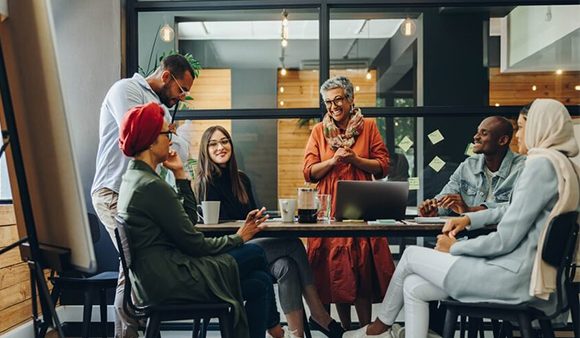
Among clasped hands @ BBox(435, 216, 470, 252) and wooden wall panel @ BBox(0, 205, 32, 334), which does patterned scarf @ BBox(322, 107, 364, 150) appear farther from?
wooden wall panel @ BBox(0, 205, 32, 334)

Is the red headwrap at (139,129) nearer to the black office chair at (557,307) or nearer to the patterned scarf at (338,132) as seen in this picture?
the patterned scarf at (338,132)

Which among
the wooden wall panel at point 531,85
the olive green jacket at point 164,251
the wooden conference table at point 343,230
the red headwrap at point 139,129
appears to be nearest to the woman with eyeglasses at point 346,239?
the wooden conference table at point 343,230

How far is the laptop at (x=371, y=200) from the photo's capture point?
272 centimetres

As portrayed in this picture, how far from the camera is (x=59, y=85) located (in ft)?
3.59

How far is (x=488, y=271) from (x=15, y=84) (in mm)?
1760

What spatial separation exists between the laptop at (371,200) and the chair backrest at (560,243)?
0.76m

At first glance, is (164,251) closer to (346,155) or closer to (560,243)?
(346,155)

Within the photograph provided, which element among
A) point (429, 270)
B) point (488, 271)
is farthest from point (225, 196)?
point (488, 271)

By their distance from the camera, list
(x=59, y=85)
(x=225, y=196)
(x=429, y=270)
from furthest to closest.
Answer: (x=225, y=196) → (x=429, y=270) → (x=59, y=85)

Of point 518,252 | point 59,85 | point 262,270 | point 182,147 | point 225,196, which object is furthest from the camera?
point 182,147

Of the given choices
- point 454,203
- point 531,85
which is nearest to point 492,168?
point 454,203

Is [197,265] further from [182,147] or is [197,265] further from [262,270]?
[182,147]

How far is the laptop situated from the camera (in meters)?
2.72

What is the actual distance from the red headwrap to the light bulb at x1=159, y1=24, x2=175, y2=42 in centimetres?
208
